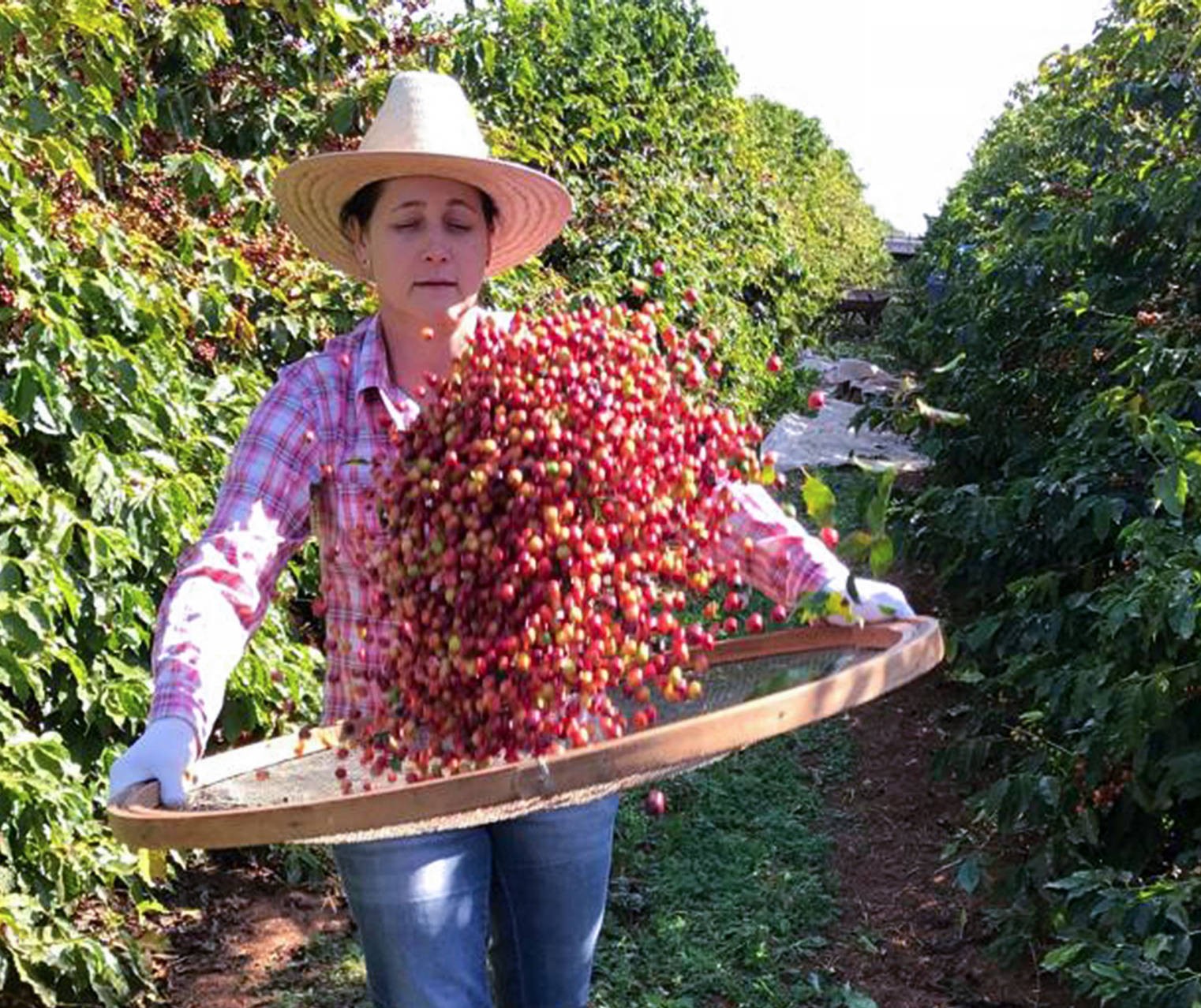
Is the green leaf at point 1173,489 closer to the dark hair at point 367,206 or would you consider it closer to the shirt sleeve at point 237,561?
the dark hair at point 367,206

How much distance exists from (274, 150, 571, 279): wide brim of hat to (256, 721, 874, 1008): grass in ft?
6.35

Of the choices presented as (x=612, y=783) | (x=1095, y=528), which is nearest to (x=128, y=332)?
(x=612, y=783)

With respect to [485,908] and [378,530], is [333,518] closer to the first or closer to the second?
[378,530]

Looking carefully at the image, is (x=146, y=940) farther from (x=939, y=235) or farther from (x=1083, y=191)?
(x=939, y=235)

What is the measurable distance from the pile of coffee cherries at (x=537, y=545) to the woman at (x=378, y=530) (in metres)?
0.15

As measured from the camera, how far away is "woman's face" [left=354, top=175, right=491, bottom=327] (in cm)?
176

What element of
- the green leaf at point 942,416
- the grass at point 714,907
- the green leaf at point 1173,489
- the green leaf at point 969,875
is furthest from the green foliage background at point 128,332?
the green leaf at point 1173,489

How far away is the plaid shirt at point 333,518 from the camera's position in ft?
5.38

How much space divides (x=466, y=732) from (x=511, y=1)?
12.2 ft

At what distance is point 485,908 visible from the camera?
1748 mm

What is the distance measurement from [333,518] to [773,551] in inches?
22.5

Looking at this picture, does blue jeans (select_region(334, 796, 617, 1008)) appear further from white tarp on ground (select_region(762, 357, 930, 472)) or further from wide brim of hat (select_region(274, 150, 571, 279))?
white tarp on ground (select_region(762, 357, 930, 472))

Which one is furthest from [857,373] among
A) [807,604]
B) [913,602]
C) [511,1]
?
[807,604]

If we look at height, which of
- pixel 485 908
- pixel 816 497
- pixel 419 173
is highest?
pixel 419 173
